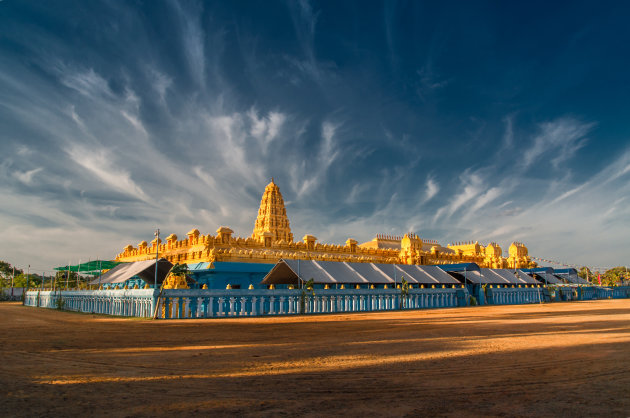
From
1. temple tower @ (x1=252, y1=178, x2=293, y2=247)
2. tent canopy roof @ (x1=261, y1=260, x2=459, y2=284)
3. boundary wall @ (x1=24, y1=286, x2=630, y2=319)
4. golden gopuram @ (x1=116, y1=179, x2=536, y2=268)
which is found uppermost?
temple tower @ (x1=252, y1=178, x2=293, y2=247)

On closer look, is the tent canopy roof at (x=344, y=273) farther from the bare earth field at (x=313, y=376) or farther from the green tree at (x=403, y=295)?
the bare earth field at (x=313, y=376)

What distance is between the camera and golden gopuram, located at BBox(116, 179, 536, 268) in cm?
3950

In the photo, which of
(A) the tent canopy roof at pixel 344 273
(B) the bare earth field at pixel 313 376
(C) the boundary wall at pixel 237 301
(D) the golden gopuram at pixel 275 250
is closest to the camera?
(B) the bare earth field at pixel 313 376

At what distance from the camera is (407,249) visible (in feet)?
175

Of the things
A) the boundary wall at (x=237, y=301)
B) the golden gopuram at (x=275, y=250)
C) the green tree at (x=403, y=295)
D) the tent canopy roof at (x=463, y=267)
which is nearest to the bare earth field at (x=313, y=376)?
the boundary wall at (x=237, y=301)

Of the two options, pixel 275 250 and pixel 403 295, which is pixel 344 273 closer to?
pixel 403 295

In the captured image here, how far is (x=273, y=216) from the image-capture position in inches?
2516

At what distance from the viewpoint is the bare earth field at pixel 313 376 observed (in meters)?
5.70

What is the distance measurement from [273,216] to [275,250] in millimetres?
20323

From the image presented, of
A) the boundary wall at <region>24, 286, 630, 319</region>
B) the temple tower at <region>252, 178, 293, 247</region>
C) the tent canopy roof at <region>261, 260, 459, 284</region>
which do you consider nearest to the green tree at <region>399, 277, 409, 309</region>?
the boundary wall at <region>24, 286, 630, 319</region>

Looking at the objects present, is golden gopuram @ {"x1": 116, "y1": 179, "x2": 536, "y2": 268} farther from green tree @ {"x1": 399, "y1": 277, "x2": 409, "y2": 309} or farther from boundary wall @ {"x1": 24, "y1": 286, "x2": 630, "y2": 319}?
green tree @ {"x1": 399, "y1": 277, "x2": 409, "y2": 309}

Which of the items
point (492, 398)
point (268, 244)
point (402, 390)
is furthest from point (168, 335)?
point (268, 244)

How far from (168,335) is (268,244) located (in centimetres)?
3018

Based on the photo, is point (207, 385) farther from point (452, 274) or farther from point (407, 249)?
point (407, 249)
